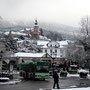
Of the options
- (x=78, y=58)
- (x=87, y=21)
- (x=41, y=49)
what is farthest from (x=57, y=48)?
(x=87, y=21)

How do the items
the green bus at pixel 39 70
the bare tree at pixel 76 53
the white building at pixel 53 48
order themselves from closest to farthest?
the green bus at pixel 39 70 → the bare tree at pixel 76 53 → the white building at pixel 53 48

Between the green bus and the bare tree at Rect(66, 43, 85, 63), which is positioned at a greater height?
the bare tree at Rect(66, 43, 85, 63)

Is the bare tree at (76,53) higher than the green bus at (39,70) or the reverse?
higher

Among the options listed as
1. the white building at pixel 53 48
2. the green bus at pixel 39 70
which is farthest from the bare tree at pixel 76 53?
the green bus at pixel 39 70

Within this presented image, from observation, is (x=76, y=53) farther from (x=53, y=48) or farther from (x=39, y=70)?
(x=39, y=70)

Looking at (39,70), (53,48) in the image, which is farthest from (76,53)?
(39,70)

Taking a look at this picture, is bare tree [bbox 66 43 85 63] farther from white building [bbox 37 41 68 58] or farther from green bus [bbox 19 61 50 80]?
green bus [bbox 19 61 50 80]

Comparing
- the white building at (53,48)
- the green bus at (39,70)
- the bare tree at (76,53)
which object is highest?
the white building at (53,48)

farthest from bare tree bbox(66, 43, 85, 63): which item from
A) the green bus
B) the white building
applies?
the green bus

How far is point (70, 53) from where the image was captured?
8188cm

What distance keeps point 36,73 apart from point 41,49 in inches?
2954

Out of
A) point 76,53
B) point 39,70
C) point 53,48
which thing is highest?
point 53,48

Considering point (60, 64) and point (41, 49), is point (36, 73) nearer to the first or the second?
point (60, 64)

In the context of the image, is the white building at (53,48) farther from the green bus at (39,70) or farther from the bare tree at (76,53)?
the green bus at (39,70)
